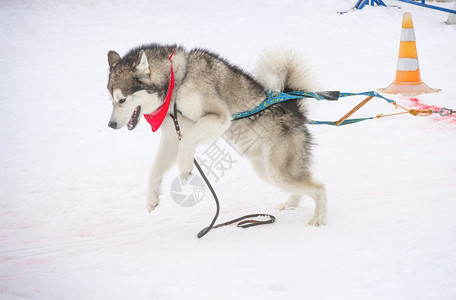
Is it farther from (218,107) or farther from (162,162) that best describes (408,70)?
(162,162)

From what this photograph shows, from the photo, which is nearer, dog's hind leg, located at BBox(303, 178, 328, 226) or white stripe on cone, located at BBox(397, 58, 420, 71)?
dog's hind leg, located at BBox(303, 178, 328, 226)

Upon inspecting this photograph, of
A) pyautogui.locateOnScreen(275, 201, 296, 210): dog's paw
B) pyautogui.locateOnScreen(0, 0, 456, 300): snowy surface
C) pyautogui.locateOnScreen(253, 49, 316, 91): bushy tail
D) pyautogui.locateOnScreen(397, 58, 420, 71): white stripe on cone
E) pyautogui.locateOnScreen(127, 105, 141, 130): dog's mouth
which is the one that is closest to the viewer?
pyautogui.locateOnScreen(0, 0, 456, 300): snowy surface

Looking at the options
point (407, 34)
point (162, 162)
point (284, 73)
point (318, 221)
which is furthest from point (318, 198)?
point (407, 34)

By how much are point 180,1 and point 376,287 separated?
848cm

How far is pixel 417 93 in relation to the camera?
210 inches

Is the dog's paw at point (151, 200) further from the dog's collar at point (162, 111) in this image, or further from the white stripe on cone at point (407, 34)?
the white stripe on cone at point (407, 34)

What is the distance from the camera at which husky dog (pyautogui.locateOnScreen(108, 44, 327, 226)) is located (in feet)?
8.82

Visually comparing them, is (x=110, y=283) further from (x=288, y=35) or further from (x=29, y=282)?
(x=288, y=35)

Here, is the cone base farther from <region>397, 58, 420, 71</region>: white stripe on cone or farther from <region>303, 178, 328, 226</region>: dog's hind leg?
<region>303, 178, 328, 226</region>: dog's hind leg

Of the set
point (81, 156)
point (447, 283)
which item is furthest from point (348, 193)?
point (81, 156)

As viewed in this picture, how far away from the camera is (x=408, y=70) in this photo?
210 inches

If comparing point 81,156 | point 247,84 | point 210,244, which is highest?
point 247,84

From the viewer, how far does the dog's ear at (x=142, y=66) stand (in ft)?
8.59

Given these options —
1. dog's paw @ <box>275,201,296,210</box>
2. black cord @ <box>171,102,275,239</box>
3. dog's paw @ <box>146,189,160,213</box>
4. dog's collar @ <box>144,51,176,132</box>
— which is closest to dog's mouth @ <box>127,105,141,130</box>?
dog's collar @ <box>144,51,176,132</box>
